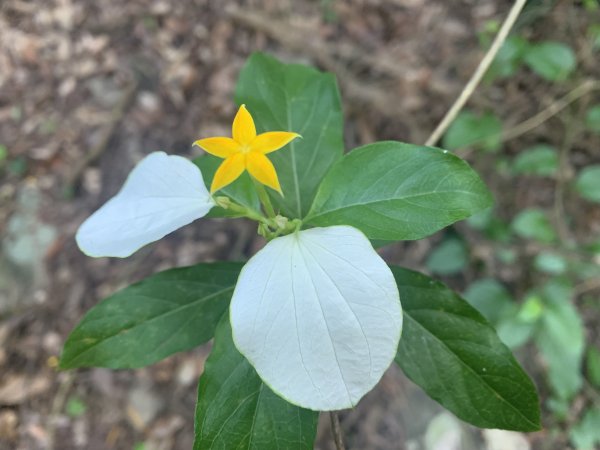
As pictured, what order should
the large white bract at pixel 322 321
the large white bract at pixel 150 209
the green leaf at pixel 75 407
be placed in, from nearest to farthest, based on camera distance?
the large white bract at pixel 322 321
the large white bract at pixel 150 209
the green leaf at pixel 75 407

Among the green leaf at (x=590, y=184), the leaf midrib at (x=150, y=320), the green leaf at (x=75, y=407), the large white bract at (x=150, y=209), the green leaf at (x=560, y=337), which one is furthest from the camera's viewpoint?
the green leaf at (x=75, y=407)

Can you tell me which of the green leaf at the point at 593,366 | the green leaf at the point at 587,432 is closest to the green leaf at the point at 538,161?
the green leaf at the point at 593,366

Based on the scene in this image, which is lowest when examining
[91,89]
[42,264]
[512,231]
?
[42,264]

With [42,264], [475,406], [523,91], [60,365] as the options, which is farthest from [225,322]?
[523,91]

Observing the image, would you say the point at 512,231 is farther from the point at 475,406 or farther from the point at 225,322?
the point at 225,322

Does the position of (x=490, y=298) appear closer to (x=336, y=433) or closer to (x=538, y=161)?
(x=538, y=161)

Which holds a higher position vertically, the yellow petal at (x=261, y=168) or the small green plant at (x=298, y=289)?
the yellow petal at (x=261, y=168)

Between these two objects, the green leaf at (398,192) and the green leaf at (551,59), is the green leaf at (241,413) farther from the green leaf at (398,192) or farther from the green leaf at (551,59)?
the green leaf at (551,59)
